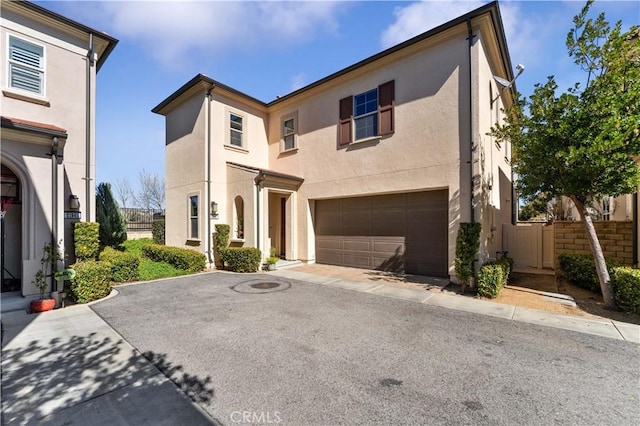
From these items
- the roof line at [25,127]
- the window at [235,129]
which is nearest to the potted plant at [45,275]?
the roof line at [25,127]

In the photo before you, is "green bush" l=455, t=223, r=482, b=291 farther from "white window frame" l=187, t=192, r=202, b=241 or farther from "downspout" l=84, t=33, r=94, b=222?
"downspout" l=84, t=33, r=94, b=222

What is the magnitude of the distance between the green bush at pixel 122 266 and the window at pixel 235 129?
6217mm

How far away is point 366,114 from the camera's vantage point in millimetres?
10578

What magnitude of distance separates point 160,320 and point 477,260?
793 cm

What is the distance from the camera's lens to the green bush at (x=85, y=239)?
7.58 metres

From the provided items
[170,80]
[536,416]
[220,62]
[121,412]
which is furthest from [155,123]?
[536,416]

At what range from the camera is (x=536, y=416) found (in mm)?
2861

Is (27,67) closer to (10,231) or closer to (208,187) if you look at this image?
(10,231)

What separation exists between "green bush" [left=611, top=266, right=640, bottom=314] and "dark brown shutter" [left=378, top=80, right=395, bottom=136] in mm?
6870

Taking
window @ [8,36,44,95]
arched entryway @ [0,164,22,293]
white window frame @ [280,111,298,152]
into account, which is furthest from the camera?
white window frame @ [280,111,298,152]

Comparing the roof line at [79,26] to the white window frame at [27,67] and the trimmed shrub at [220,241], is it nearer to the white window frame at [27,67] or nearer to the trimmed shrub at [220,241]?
the white window frame at [27,67]

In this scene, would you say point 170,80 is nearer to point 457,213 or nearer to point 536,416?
point 457,213

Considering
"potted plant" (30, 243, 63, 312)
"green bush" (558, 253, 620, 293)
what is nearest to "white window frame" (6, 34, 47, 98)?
"potted plant" (30, 243, 63, 312)

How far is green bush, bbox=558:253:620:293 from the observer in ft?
25.0
